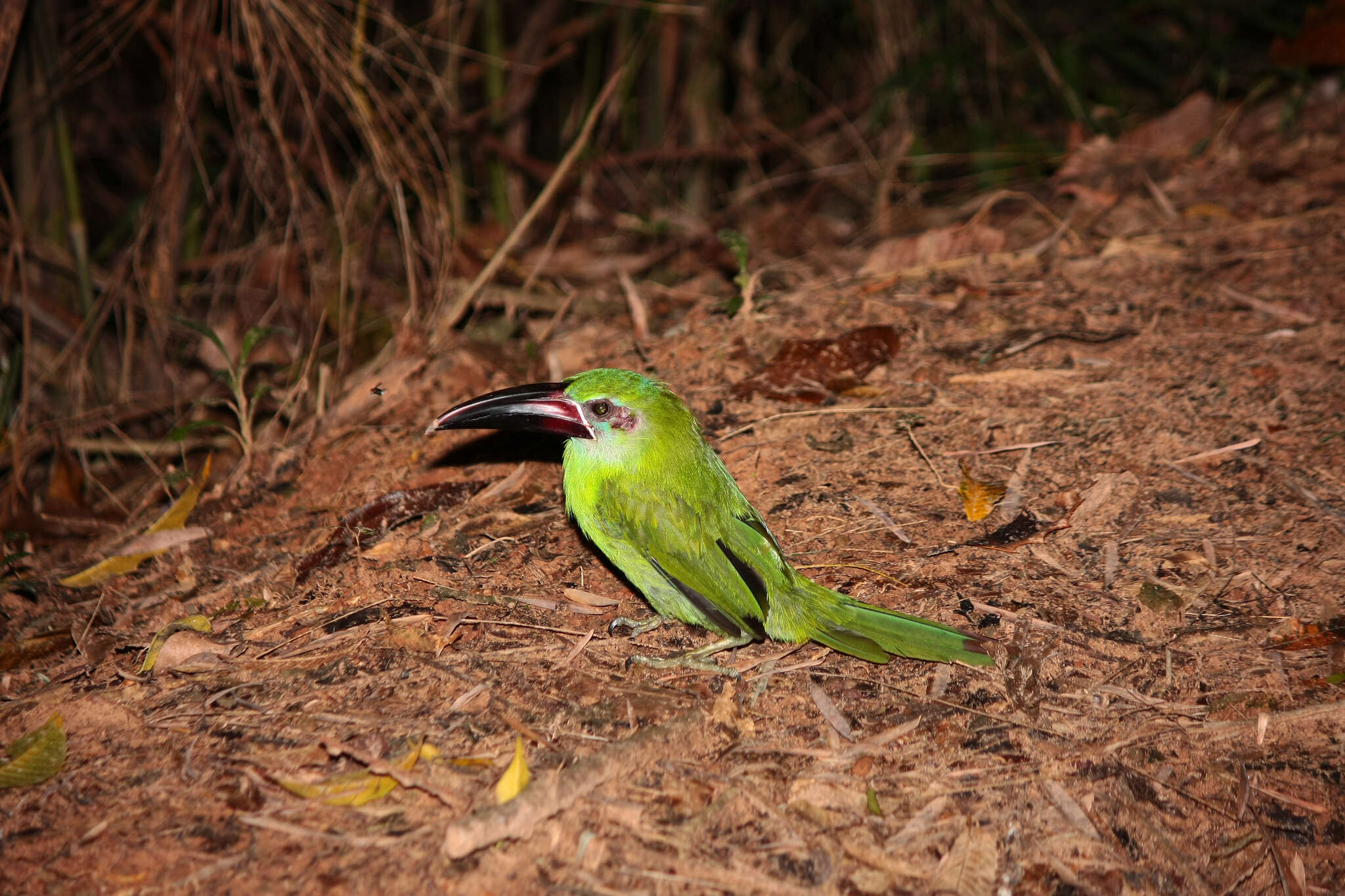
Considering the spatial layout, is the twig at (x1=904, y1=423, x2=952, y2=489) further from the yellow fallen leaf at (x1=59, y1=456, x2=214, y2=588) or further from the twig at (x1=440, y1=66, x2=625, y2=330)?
the yellow fallen leaf at (x1=59, y1=456, x2=214, y2=588)

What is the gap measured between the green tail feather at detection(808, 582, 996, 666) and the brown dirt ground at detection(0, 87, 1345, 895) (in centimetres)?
7

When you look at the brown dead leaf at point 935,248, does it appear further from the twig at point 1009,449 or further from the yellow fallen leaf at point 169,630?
the yellow fallen leaf at point 169,630

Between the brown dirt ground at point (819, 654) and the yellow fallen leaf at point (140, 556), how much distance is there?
0.07 metres

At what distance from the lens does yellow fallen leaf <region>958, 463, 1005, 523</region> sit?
347 cm

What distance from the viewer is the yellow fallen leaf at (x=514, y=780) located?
92.4 inches

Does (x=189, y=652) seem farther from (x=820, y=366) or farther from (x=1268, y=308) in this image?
(x=1268, y=308)

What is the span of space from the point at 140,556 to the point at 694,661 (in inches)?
87.4

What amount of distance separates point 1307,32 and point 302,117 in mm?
5978

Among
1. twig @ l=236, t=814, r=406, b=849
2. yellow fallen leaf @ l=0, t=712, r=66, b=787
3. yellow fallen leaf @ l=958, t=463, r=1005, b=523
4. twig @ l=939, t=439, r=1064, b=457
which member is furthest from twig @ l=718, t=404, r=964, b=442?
yellow fallen leaf @ l=0, t=712, r=66, b=787

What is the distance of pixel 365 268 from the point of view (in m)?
5.41

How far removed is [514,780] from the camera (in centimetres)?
237

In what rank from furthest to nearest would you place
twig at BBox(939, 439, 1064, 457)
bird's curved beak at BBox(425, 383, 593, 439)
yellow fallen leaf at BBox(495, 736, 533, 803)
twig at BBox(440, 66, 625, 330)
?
twig at BBox(440, 66, 625, 330) → twig at BBox(939, 439, 1064, 457) → bird's curved beak at BBox(425, 383, 593, 439) → yellow fallen leaf at BBox(495, 736, 533, 803)

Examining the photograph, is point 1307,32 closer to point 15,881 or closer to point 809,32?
point 809,32

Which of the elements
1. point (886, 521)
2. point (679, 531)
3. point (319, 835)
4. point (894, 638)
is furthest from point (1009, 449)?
point (319, 835)
